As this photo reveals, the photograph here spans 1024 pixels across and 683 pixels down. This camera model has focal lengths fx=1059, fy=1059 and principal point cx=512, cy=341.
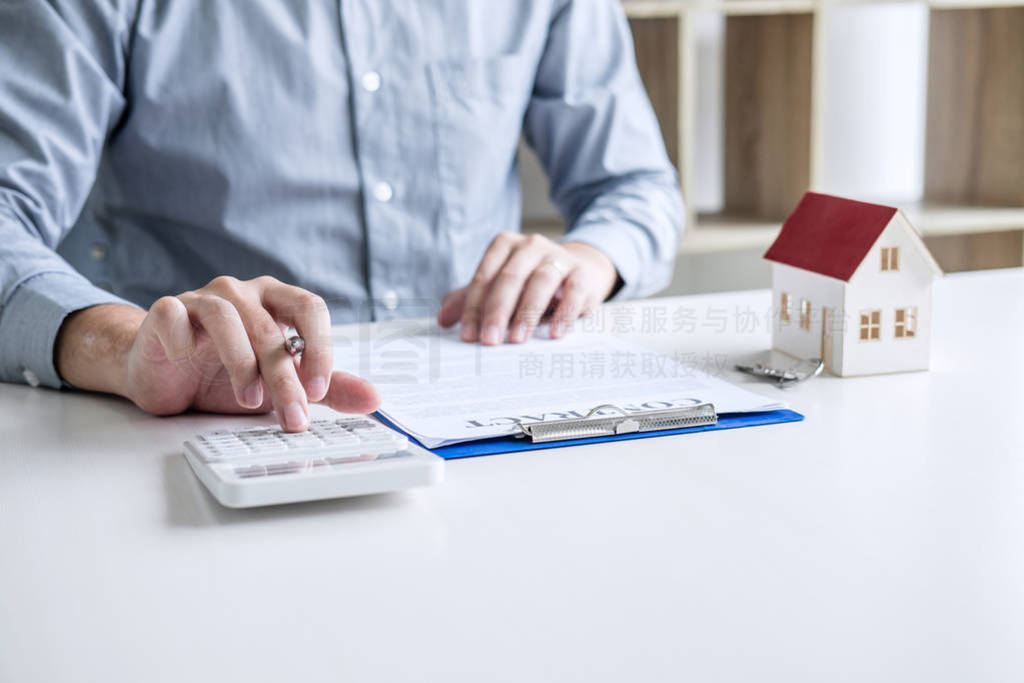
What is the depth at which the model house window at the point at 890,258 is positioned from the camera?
0.78 meters

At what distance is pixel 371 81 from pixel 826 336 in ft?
2.16

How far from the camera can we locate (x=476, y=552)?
0.48 metres

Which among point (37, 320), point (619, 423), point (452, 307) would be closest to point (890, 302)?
point (619, 423)

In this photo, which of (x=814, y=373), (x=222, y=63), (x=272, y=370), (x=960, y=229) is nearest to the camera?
(x=272, y=370)

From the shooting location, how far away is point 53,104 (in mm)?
1071

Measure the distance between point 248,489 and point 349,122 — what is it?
79cm

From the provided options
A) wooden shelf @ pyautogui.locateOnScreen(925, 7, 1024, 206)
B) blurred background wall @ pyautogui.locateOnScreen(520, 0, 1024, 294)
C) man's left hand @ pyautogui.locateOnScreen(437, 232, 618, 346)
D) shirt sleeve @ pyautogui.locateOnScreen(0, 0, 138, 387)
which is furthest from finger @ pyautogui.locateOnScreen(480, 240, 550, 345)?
wooden shelf @ pyautogui.locateOnScreen(925, 7, 1024, 206)

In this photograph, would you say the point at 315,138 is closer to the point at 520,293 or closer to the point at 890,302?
the point at 520,293

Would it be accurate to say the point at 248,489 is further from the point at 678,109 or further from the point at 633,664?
the point at 678,109

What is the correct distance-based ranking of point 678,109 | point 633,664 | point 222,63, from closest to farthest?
point 633,664
point 222,63
point 678,109

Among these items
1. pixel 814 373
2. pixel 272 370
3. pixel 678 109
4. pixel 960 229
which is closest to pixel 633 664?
pixel 272 370

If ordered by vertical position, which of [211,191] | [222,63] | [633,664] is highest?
[222,63]

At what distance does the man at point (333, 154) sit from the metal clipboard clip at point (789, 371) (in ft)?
0.63

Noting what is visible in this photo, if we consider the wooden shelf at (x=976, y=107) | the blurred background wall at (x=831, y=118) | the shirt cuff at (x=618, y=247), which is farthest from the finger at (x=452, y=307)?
the wooden shelf at (x=976, y=107)
